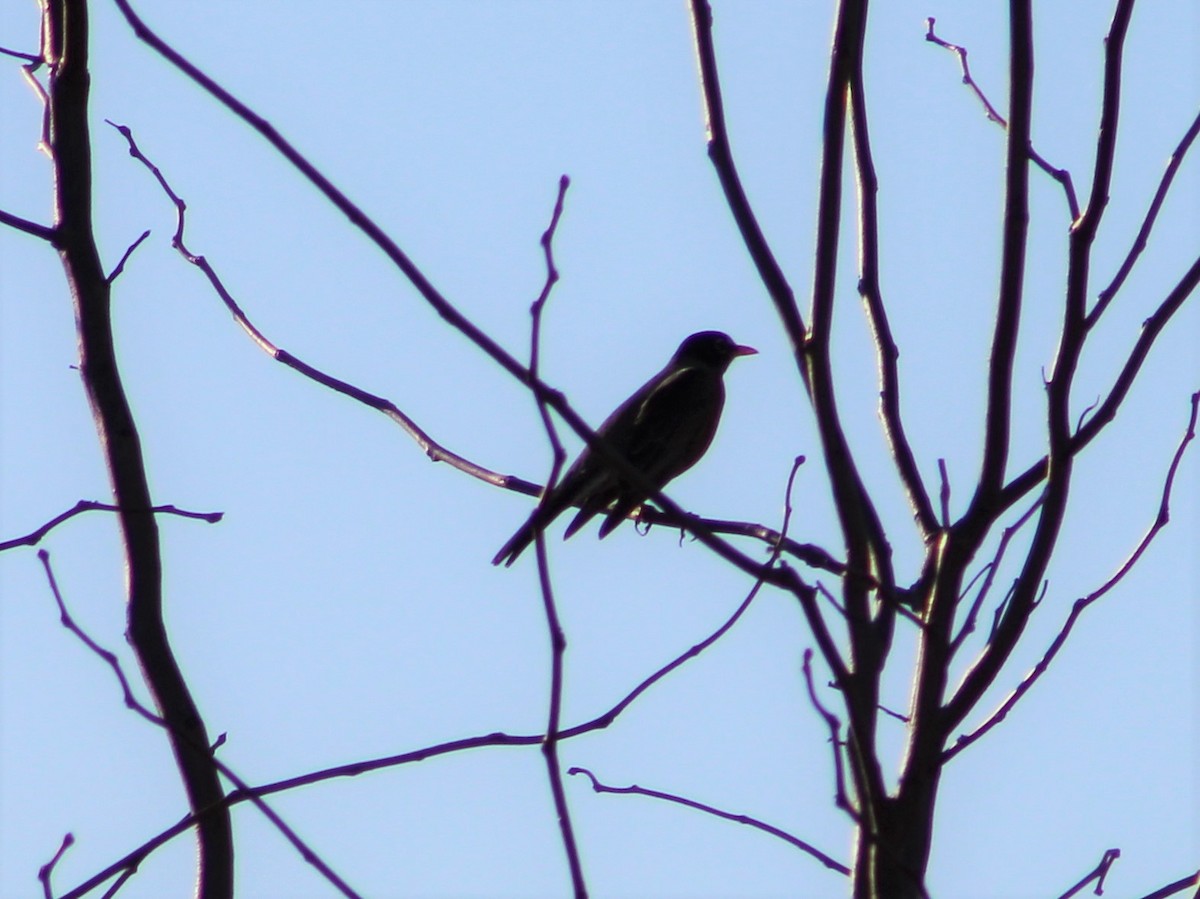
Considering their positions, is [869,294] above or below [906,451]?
above

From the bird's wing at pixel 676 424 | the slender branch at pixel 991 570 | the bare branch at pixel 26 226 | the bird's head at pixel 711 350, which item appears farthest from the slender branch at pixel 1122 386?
the bird's head at pixel 711 350

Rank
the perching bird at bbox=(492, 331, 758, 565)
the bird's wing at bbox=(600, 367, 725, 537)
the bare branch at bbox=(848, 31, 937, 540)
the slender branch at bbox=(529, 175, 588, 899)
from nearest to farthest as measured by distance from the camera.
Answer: the slender branch at bbox=(529, 175, 588, 899), the bare branch at bbox=(848, 31, 937, 540), the perching bird at bbox=(492, 331, 758, 565), the bird's wing at bbox=(600, 367, 725, 537)

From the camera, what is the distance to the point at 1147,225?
3.07 metres

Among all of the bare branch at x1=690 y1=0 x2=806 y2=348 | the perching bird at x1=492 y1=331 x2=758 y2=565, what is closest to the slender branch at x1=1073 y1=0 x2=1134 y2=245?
the bare branch at x1=690 y1=0 x2=806 y2=348

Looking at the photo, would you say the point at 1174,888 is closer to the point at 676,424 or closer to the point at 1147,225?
the point at 1147,225

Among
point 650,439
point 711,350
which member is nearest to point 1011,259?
point 650,439

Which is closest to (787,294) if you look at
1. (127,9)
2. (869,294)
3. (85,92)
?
(869,294)

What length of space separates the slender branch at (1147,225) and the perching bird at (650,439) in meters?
4.37

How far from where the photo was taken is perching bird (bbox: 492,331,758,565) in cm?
766

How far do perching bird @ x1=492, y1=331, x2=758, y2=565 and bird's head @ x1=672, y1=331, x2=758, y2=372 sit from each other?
164 millimetres

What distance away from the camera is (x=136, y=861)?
2.62m

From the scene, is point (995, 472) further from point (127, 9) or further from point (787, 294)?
point (127, 9)

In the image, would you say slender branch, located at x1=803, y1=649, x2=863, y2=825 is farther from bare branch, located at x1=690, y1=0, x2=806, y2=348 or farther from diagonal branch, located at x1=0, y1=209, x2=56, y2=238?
diagonal branch, located at x1=0, y1=209, x2=56, y2=238

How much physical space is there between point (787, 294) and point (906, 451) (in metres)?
0.38
